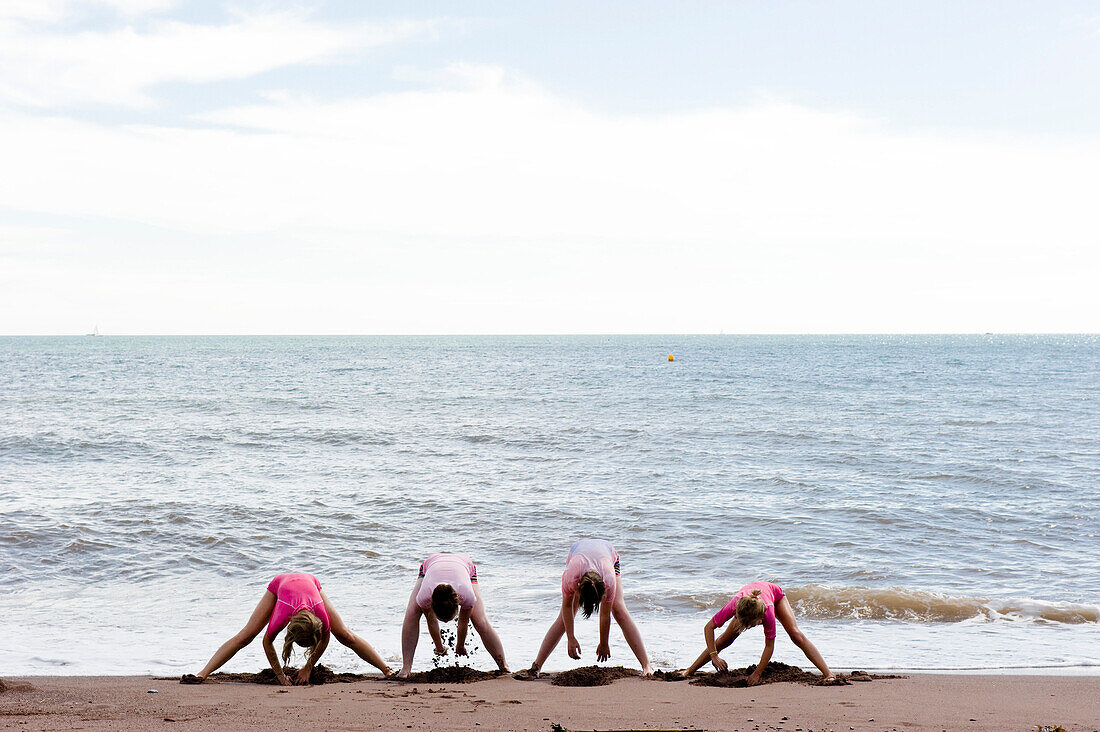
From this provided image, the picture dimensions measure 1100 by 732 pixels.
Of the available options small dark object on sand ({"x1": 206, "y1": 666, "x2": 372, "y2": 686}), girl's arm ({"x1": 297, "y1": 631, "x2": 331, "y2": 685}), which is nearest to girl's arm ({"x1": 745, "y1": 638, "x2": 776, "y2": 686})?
small dark object on sand ({"x1": 206, "y1": 666, "x2": 372, "y2": 686})

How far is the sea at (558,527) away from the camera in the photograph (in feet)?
25.5

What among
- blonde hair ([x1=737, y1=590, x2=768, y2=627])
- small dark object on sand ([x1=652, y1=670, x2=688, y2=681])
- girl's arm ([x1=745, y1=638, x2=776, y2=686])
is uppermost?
blonde hair ([x1=737, y1=590, x2=768, y2=627])

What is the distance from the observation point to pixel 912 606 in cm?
876

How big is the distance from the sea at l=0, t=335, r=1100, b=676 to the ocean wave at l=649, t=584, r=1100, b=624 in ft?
0.11

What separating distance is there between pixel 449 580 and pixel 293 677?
1.32 metres

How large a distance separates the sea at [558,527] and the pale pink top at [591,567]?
3.21ft

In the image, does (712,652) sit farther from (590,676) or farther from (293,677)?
(293,677)

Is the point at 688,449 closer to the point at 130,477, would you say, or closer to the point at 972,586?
the point at 972,586

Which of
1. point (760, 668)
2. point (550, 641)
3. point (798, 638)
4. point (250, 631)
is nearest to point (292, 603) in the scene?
point (250, 631)

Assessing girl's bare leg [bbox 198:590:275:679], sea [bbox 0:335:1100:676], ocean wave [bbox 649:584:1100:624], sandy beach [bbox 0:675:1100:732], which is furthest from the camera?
ocean wave [bbox 649:584:1100:624]

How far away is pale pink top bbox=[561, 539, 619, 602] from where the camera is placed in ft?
21.1

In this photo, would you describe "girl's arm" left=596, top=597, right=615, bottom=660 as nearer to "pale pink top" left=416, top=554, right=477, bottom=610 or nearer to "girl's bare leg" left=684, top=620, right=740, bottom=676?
"girl's bare leg" left=684, top=620, right=740, bottom=676

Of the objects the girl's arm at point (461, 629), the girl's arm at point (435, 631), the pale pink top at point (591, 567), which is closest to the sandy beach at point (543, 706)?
the girl's arm at point (461, 629)

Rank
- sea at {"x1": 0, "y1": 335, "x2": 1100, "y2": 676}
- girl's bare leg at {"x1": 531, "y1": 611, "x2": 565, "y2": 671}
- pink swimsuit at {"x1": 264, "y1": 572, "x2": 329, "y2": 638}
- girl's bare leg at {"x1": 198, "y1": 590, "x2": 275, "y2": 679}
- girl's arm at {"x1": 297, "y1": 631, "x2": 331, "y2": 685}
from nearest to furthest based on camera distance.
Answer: girl's arm at {"x1": 297, "y1": 631, "x2": 331, "y2": 685}, pink swimsuit at {"x1": 264, "y1": 572, "x2": 329, "y2": 638}, girl's bare leg at {"x1": 198, "y1": 590, "x2": 275, "y2": 679}, girl's bare leg at {"x1": 531, "y1": 611, "x2": 565, "y2": 671}, sea at {"x1": 0, "y1": 335, "x2": 1100, "y2": 676}
